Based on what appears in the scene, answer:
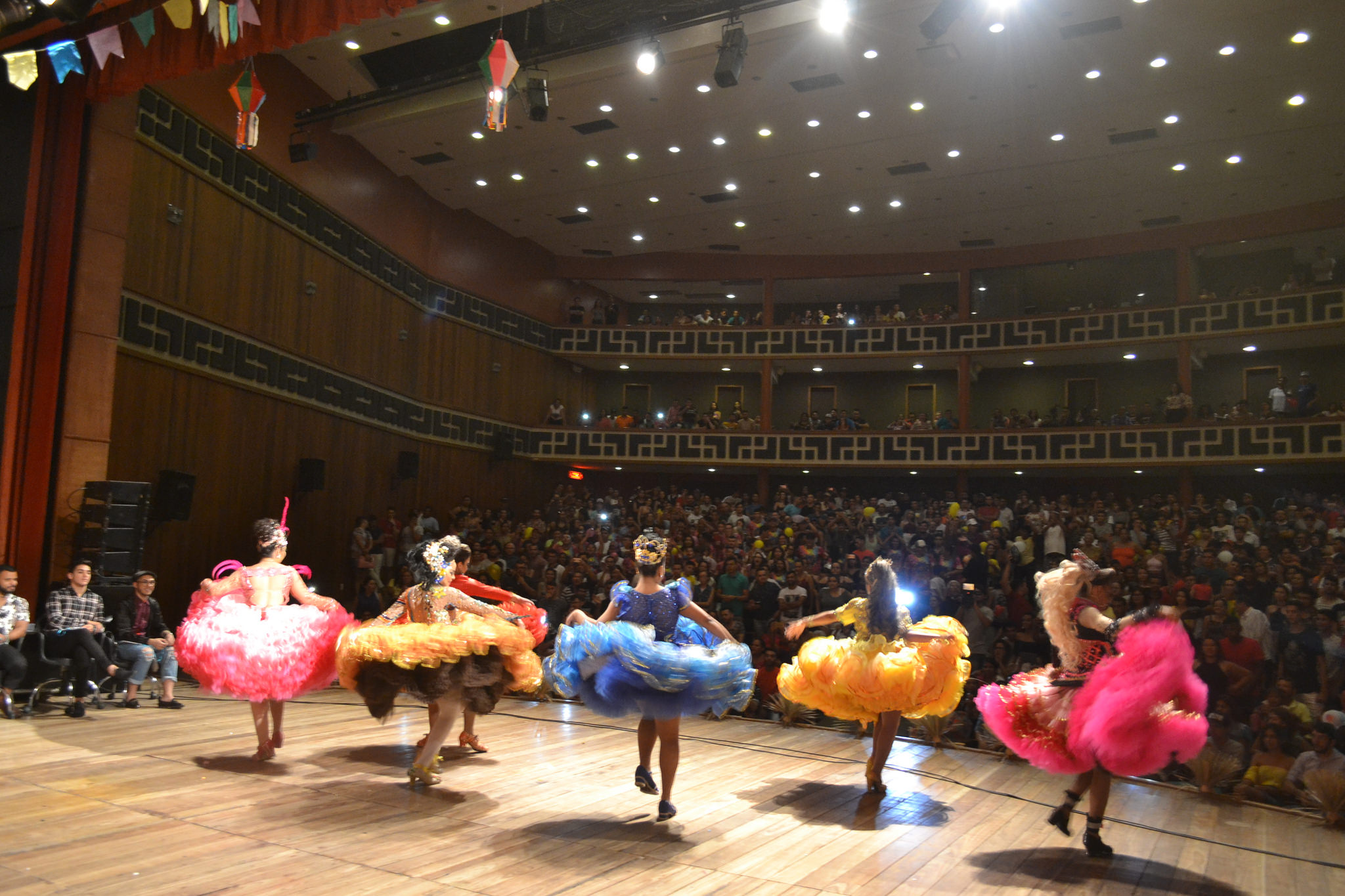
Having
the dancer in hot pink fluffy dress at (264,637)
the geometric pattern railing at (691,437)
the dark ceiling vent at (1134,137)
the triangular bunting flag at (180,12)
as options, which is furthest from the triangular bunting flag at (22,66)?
the dark ceiling vent at (1134,137)

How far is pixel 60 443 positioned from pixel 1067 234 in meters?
20.5

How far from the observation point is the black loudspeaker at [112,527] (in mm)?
9586

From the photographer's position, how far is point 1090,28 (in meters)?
13.4

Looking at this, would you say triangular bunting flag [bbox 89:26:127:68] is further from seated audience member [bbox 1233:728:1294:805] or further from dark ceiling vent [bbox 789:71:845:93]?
seated audience member [bbox 1233:728:1294:805]

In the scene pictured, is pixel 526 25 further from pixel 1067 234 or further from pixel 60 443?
pixel 1067 234

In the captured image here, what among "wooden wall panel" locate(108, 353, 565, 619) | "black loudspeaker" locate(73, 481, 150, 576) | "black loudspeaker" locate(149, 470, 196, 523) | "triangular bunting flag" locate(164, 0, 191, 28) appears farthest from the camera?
"wooden wall panel" locate(108, 353, 565, 619)

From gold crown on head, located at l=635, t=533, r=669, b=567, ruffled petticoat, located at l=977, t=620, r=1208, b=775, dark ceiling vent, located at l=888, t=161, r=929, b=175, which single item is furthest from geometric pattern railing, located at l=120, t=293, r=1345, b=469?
ruffled petticoat, located at l=977, t=620, r=1208, b=775

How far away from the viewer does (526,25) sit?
42.8ft

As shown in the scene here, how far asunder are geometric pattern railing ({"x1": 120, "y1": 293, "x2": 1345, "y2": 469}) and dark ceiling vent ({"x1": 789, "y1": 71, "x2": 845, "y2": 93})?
9206mm

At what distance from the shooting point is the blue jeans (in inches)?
346

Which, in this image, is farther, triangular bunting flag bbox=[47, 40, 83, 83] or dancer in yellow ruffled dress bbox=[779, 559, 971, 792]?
triangular bunting flag bbox=[47, 40, 83, 83]

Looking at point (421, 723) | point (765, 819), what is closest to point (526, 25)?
point (421, 723)

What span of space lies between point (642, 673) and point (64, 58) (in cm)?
731

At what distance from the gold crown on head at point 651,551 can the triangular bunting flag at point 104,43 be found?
6.44 meters
